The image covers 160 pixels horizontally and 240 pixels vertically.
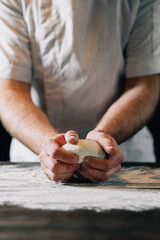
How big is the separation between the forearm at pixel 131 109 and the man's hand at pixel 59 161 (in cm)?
25

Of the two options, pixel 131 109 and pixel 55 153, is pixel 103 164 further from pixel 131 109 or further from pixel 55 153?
pixel 131 109

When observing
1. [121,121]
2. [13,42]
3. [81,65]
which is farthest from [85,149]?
[13,42]

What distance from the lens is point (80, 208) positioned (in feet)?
1.67

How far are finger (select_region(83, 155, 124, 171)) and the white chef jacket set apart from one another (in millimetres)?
439

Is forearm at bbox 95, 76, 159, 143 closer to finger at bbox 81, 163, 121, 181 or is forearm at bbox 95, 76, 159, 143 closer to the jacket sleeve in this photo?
finger at bbox 81, 163, 121, 181

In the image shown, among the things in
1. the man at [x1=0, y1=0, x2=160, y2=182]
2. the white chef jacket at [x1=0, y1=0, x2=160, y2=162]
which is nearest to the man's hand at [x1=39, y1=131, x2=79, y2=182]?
the man at [x1=0, y1=0, x2=160, y2=182]

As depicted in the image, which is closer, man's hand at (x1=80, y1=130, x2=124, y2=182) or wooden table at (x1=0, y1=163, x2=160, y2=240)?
wooden table at (x1=0, y1=163, x2=160, y2=240)

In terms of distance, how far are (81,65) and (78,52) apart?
5 centimetres

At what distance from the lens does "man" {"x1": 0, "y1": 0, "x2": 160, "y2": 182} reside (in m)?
1.05

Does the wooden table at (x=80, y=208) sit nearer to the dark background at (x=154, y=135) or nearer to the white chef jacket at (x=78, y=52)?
the white chef jacket at (x=78, y=52)

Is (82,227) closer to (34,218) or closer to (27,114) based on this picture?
(34,218)

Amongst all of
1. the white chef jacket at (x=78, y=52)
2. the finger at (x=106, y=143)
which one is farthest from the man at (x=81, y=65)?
the finger at (x=106, y=143)

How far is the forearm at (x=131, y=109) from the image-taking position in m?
0.98

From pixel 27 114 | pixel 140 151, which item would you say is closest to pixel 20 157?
pixel 27 114
